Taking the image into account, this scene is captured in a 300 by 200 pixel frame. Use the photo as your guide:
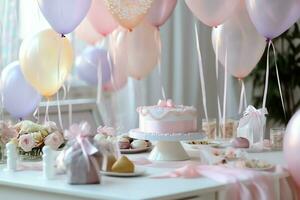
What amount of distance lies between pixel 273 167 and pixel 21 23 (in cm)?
188

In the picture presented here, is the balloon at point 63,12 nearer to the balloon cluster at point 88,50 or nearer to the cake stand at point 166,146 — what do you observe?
the balloon cluster at point 88,50

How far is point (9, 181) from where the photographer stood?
2.46 metres

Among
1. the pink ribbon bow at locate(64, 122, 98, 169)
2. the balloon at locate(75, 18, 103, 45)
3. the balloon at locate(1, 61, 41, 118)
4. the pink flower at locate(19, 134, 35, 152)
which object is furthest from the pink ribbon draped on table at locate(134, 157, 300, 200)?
the balloon at locate(75, 18, 103, 45)

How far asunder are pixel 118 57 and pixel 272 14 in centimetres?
98

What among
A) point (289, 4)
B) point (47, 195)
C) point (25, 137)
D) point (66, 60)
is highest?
point (289, 4)

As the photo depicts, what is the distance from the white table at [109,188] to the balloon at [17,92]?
769 millimetres

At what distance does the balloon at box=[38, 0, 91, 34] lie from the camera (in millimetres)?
2934

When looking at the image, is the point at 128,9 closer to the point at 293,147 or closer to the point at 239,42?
the point at 239,42

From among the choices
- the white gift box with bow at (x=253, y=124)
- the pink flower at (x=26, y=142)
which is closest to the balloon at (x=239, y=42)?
the white gift box with bow at (x=253, y=124)

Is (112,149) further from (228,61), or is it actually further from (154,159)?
(228,61)

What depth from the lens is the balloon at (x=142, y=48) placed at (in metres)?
3.59

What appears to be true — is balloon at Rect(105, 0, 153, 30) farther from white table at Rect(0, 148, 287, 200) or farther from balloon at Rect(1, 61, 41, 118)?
white table at Rect(0, 148, 287, 200)

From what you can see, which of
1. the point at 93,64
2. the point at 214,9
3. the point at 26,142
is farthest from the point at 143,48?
the point at 26,142

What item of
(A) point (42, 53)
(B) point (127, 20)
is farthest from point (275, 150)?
(A) point (42, 53)
